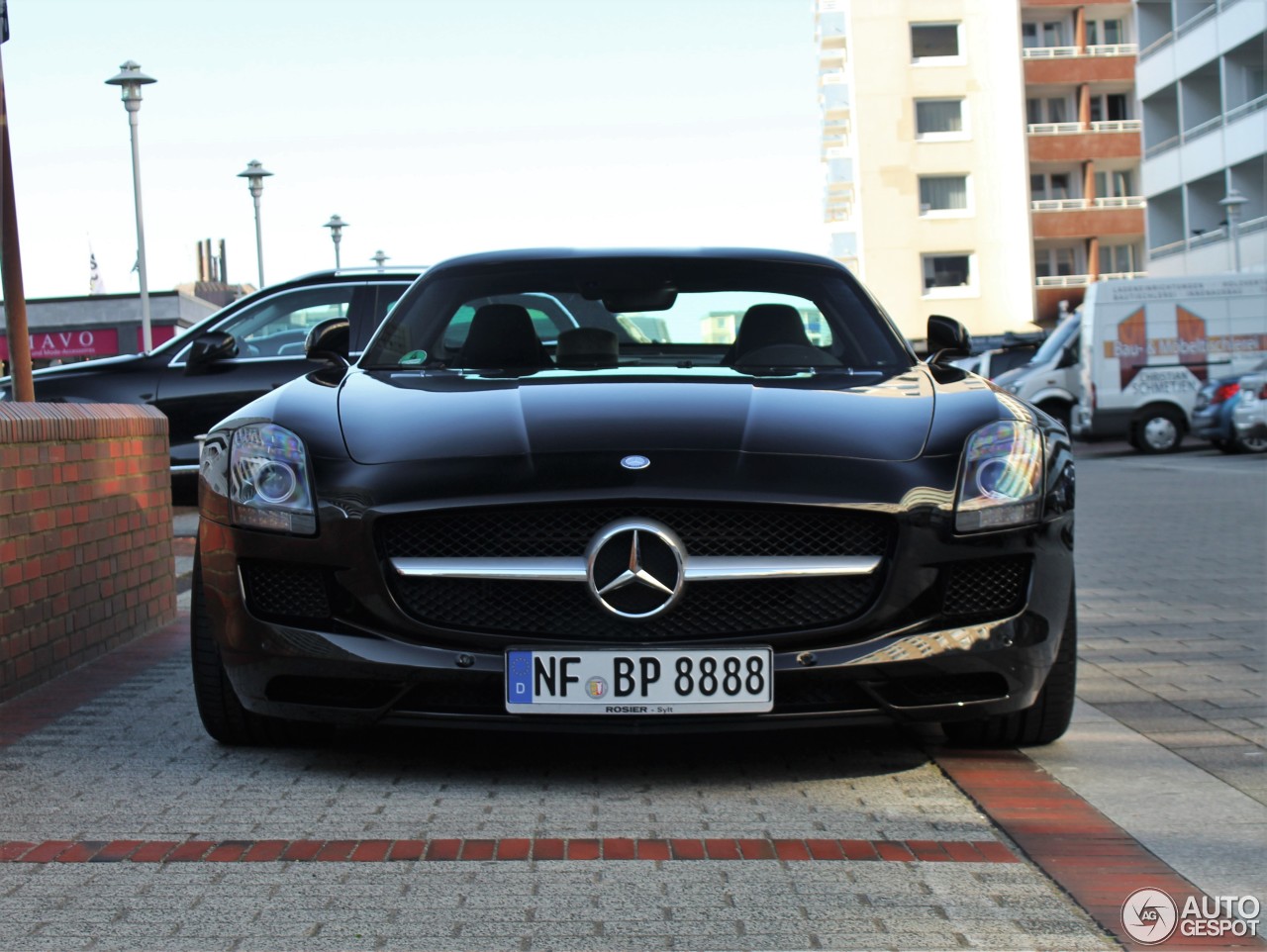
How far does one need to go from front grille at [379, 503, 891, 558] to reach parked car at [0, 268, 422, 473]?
7.39 meters

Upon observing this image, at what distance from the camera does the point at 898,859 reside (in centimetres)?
357

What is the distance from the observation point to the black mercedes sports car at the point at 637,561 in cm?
406

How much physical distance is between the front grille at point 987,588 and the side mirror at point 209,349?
7.19 m

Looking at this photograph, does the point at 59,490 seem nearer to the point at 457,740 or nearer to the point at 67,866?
the point at 457,740

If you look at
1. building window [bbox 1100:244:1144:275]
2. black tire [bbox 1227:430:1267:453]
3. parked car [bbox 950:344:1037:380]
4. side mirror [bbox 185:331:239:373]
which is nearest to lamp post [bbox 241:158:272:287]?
parked car [bbox 950:344:1037:380]

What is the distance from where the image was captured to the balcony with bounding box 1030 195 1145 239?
62.7 m

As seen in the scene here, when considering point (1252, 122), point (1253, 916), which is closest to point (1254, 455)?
point (1252, 122)

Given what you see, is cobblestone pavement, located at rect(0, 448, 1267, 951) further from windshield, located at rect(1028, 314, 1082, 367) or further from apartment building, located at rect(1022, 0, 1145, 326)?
apartment building, located at rect(1022, 0, 1145, 326)

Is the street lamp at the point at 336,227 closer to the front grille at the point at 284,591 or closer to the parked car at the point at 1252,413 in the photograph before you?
the parked car at the point at 1252,413

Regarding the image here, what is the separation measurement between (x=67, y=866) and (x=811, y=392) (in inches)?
86.4

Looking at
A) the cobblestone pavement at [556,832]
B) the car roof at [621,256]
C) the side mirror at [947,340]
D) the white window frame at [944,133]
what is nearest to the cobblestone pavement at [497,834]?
the cobblestone pavement at [556,832]

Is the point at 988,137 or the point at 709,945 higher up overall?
the point at 988,137

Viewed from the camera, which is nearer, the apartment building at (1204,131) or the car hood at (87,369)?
the car hood at (87,369)

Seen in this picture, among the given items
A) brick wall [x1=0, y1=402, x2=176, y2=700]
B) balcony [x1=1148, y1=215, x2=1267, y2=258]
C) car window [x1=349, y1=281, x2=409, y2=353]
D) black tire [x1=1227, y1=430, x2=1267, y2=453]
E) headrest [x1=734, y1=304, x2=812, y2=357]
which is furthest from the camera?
balcony [x1=1148, y1=215, x2=1267, y2=258]
